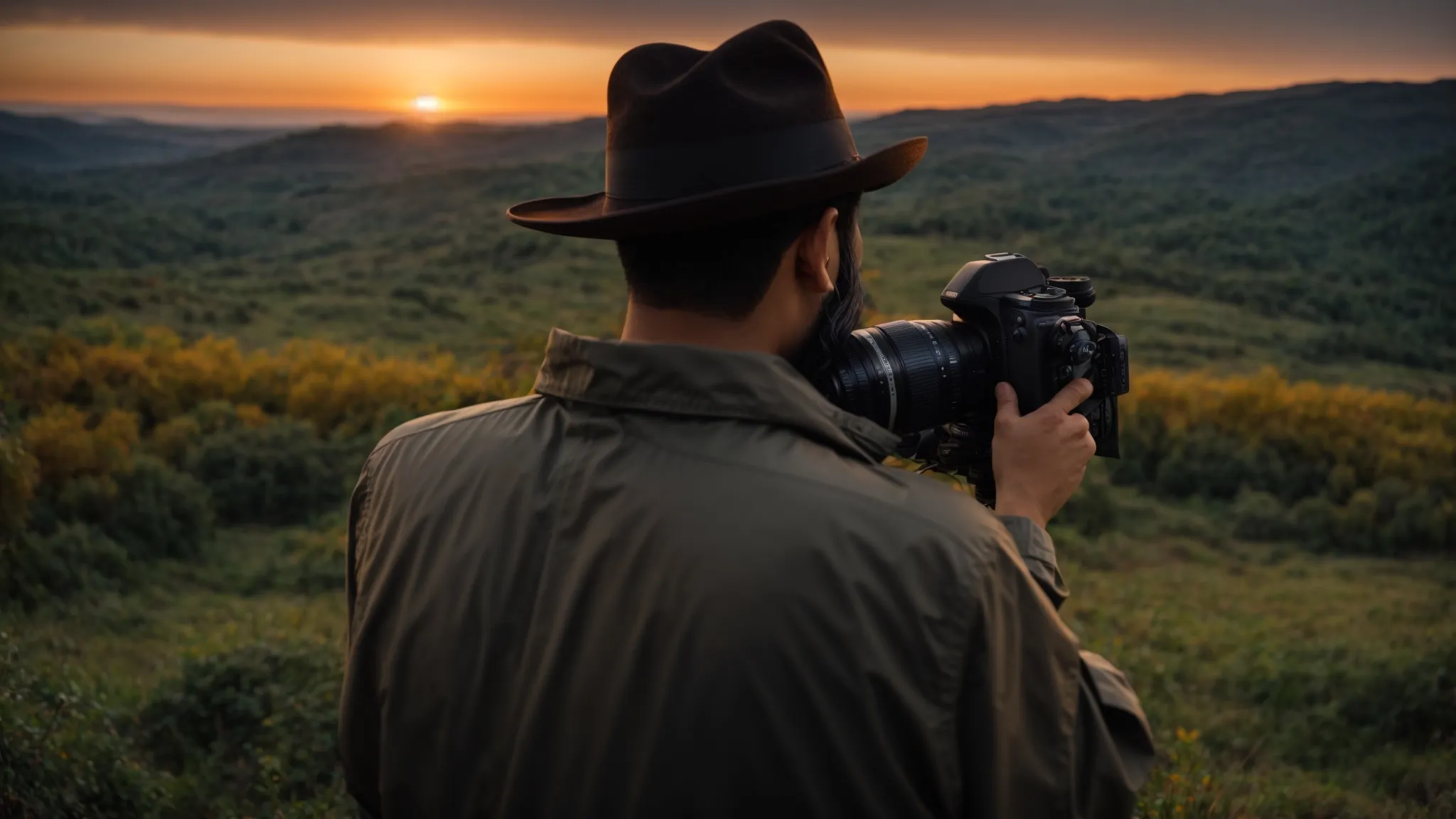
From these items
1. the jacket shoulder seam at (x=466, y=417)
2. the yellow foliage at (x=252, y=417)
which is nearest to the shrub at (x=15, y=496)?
the yellow foliage at (x=252, y=417)

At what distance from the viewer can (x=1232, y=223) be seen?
154 feet

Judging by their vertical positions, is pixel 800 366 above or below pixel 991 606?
above

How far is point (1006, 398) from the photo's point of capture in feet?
7.40

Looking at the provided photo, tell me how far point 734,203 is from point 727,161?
0.37 feet

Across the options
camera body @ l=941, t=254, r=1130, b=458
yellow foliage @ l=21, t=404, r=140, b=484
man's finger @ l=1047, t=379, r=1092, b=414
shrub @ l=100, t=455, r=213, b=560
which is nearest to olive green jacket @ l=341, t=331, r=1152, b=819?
man's finger @ l=1047, t=379, r=1092, b=414

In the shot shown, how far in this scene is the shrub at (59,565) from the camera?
6398 mm

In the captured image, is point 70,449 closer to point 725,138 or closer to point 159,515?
point 159,515

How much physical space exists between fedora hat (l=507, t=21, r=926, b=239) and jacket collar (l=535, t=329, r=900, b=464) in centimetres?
19

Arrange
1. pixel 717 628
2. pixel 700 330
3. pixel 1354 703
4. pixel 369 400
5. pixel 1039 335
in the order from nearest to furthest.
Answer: pixel 717 628
pixel 700 330
pixel 1039 335
pixel 1354 703
pixel 369 400

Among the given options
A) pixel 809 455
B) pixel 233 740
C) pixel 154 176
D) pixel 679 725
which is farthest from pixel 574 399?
pixel 154 176

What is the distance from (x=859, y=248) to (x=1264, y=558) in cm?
775

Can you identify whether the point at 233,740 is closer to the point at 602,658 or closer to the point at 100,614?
the point at 100,614

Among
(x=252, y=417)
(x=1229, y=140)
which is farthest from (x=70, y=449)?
(x=1229, y=140)

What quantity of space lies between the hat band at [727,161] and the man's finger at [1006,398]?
720 millimetres
